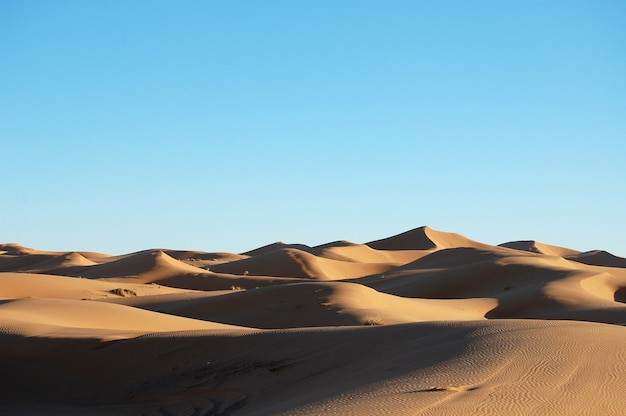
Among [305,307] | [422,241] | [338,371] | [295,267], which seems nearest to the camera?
[338,371]

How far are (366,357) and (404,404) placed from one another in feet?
11.7

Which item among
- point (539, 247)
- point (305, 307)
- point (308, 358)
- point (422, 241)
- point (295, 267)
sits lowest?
point (308, 358)

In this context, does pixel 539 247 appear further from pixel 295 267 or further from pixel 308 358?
pixel 308 358

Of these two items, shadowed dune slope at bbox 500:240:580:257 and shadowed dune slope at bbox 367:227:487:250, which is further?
shadowed dune slope at bbox 500:240:580:257

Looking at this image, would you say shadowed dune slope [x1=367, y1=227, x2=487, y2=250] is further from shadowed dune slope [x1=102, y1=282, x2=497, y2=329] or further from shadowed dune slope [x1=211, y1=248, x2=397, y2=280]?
shadowed dune slope [x1=102, y1=282, x2=497, y2=329]

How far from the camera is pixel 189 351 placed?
11.8 meters

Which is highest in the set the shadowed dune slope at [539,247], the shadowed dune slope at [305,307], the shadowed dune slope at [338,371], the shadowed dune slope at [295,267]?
the shadowed dune slope at [539,247]

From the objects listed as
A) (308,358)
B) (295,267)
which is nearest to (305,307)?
(308,358)

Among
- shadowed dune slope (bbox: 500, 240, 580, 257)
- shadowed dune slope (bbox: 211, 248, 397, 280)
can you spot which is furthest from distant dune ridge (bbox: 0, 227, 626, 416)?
shadowed dune slope (bbox: 500, 240, 580, 257)

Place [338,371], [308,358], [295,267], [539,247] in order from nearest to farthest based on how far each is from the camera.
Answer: [338,371]
[308,358]
[295,267]
[539,247]

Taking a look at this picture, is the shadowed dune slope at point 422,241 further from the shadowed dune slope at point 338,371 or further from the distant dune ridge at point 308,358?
the shadowed dune slope at point 338,371

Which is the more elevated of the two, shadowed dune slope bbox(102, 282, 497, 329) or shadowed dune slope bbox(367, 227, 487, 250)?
shadowed dune slope bbox(367, 227, 487, 250)

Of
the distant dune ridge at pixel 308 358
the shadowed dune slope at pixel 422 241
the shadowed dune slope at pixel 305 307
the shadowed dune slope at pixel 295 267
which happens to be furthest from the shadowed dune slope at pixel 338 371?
the shadowed dune slope at pixel 422 241

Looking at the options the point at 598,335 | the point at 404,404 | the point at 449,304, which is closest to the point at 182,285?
the point at 449,304
